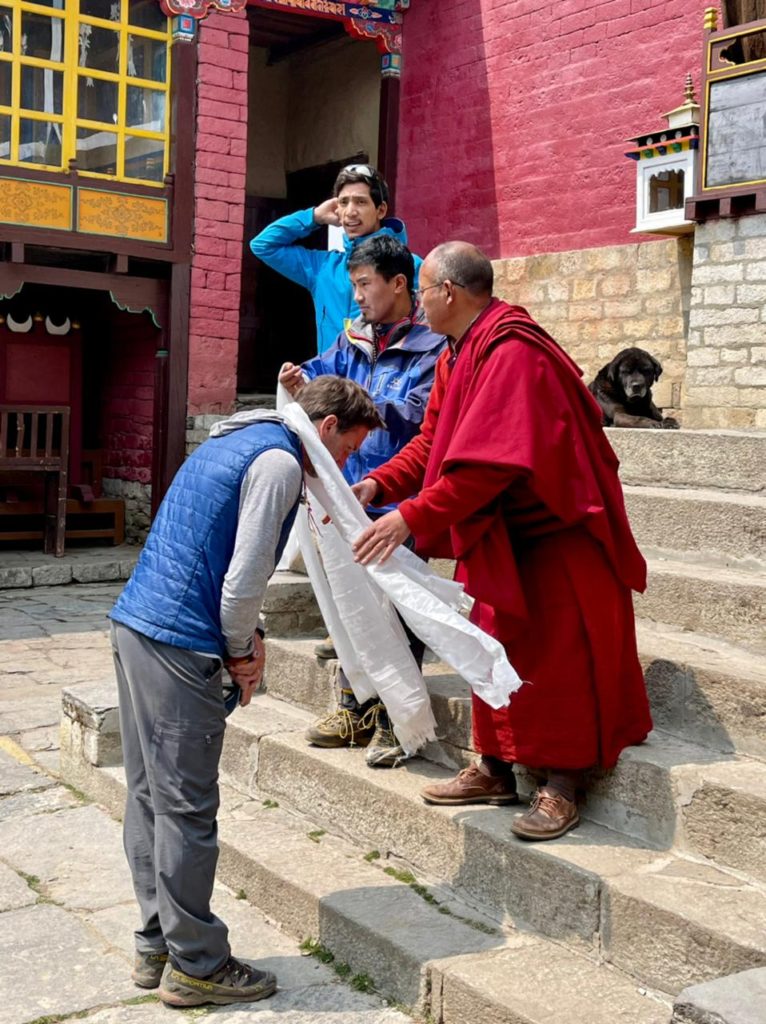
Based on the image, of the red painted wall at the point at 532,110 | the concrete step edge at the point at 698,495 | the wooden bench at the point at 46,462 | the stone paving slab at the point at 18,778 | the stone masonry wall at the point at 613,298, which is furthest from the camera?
the wooden bench at the point at 46,462

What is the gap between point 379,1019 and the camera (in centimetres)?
303

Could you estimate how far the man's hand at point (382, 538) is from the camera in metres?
3.35

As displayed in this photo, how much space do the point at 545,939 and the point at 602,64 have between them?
856 cm

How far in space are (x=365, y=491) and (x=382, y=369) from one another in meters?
0.56

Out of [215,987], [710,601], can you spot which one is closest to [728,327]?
[710,601]

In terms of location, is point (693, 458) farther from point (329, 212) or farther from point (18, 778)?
point (18, 778)

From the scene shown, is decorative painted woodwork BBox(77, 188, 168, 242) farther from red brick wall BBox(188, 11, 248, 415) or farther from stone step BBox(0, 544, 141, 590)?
stone step BBox(0, 544, 141, 590)

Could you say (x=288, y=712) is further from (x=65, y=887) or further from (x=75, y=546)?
(x=75, y=546)

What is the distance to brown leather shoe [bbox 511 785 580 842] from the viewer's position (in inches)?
127

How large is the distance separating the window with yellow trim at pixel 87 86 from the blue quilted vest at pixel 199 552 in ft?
25.3

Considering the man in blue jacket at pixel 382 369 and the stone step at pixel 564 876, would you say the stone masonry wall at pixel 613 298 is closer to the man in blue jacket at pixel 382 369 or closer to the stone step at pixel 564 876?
the man in blue jacket at pixel 382 369

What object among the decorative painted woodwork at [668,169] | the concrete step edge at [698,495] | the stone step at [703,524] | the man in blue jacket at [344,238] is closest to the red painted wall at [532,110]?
the decorative painted woodwork at [668,169]

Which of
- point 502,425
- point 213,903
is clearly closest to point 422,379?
point 502,425

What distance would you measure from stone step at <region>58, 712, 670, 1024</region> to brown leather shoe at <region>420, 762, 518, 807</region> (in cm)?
25
